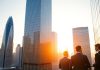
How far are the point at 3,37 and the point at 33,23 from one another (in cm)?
5547

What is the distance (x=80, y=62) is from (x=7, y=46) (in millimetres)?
96656

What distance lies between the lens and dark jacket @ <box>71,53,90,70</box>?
19.8 ft

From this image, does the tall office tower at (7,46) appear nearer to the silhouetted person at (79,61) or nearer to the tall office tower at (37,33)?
the tall office tower at (37,33)

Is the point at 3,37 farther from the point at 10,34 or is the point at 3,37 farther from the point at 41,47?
the point at 41,47

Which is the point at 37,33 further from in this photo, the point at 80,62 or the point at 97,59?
the point at 97,59

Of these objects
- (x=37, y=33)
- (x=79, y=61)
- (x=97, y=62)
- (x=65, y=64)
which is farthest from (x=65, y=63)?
(x=37, y=33)

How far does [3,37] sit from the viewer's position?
94.8m

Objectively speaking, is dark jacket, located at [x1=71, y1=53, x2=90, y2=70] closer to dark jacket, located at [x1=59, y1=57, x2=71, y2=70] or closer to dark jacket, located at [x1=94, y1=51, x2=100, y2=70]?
dark jacket, located at [x1=94, y1=51, x2=100, y2=70]

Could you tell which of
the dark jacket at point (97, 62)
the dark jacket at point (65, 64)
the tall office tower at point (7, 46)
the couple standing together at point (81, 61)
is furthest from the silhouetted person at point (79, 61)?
the tall office tower at point (7, 46)

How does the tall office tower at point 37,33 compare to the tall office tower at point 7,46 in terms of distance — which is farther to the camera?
the tall office tower at point 37,33

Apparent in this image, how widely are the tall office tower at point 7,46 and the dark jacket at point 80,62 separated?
93282 mm

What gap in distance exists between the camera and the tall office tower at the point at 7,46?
95.5 metres

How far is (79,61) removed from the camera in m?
6.15

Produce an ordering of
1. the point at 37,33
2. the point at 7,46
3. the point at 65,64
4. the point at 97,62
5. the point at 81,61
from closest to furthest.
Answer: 1. the point at 97,62
2. the point at 81,61
3. the point at 65,64
4. the point at 7,46
5. the point at 37,33
